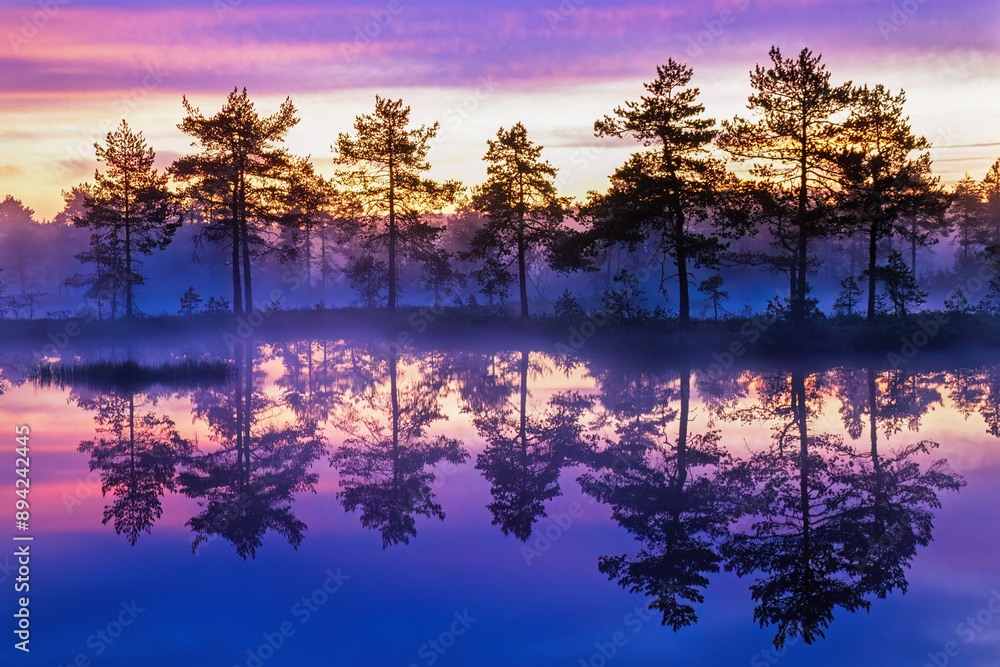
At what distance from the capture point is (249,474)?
1270 centimetres

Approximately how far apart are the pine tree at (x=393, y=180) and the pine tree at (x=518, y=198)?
3.86m

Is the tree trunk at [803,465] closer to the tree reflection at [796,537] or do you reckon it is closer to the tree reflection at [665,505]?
the tree reflection at [796,537]

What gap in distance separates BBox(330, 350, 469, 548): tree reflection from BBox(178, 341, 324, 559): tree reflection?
833 millimetres

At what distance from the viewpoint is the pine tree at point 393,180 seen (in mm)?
43312

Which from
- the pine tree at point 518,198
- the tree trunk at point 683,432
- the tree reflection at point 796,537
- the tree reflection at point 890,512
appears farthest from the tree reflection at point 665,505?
the pine tree at point 518,198

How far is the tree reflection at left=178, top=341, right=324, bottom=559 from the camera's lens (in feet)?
31.8

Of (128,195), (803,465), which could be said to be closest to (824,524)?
(803,465)

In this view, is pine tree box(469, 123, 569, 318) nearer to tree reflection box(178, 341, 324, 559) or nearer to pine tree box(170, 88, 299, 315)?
pine tree box(170, 88, 299, 315)

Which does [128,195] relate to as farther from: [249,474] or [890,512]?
[890,512]

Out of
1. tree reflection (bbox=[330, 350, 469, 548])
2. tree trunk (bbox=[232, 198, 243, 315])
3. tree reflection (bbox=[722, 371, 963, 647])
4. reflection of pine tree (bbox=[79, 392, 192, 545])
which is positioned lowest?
reflection of pine tree (bbox=[79, 392, 192, 545])

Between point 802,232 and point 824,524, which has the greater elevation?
point 802,232

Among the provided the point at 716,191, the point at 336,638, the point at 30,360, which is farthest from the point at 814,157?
the point at 30,360

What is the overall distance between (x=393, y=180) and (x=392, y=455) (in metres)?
33.2

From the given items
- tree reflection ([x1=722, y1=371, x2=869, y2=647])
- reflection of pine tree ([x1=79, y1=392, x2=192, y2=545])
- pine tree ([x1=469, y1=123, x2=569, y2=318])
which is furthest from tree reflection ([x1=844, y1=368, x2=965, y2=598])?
pine tree ([x1=469, y1=123, x2=569, y2=318])
